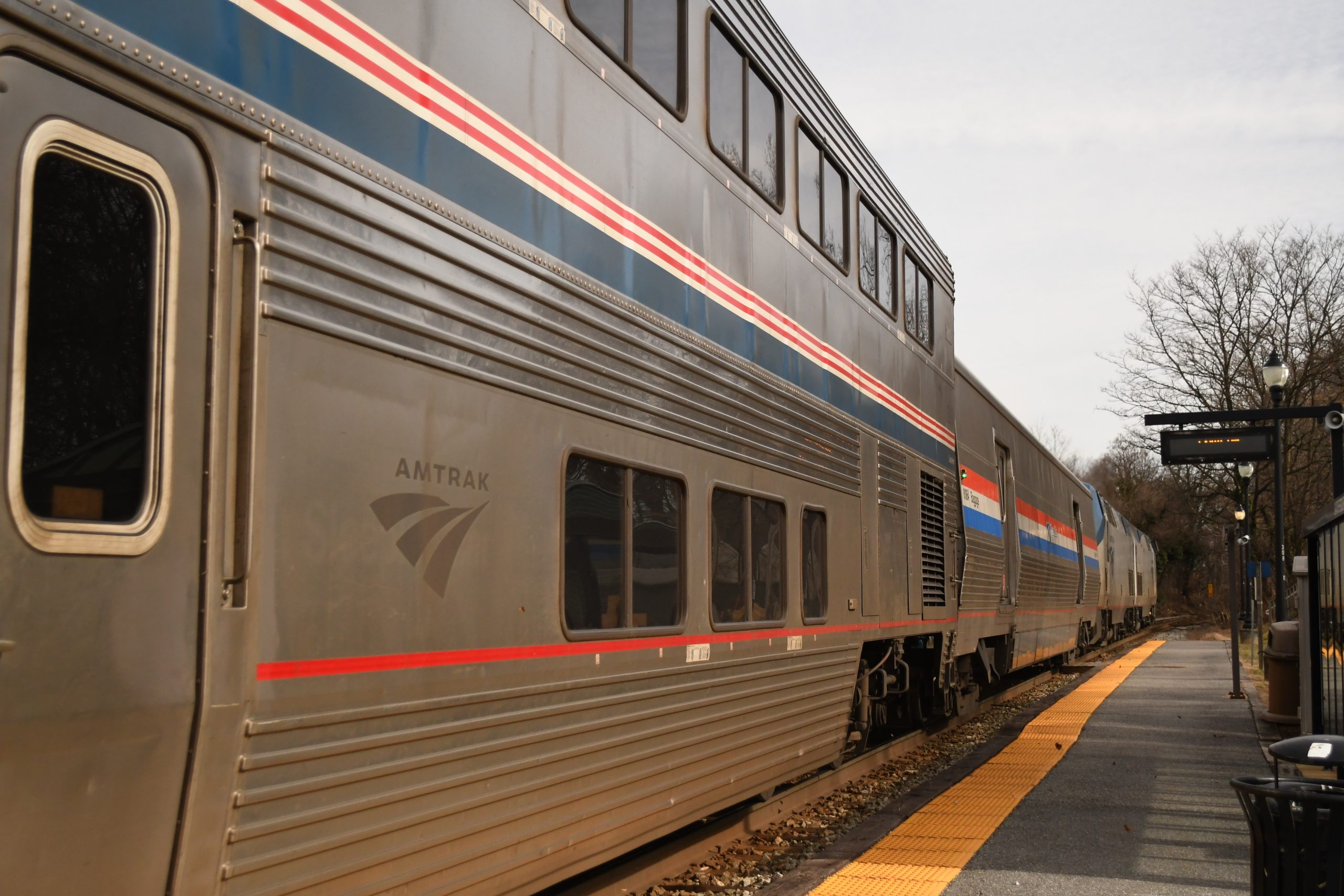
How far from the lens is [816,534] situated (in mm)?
7234

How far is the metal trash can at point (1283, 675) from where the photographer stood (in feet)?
40.0

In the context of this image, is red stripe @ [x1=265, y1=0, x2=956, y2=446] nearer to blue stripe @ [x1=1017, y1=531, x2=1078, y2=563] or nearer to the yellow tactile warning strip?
the yellow tactile warning strip

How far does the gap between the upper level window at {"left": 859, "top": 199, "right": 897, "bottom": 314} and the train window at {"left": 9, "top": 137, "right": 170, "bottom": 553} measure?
661 cm

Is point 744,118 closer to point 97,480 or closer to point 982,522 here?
point 97,480

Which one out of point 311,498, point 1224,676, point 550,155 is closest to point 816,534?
point 550,155

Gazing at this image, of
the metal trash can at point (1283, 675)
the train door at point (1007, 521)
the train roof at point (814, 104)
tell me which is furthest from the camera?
the train door at point (1007, 521)

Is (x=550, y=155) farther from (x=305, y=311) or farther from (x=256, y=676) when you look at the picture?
(x=256, y=676)

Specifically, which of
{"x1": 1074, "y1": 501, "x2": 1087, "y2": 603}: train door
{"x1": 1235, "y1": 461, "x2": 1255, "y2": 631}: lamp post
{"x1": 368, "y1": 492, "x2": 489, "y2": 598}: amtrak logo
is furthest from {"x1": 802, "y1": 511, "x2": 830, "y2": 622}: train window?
{"x1": 1235, "y1": 461, "x2": 1255, "y2": 631}: lamp post

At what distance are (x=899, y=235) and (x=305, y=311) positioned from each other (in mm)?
7606

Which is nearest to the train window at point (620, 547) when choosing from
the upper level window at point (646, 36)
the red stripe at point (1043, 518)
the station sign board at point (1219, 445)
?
the upper level window at point (646, 36)

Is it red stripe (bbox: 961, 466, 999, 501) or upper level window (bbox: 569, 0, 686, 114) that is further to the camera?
red stripe (bbox: 961, 466, 999, 501)

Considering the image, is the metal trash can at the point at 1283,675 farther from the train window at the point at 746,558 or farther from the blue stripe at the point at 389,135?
the blue stripe at the point at 389,135

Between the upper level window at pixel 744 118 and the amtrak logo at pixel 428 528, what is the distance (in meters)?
3.03

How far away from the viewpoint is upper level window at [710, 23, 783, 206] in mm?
6078
